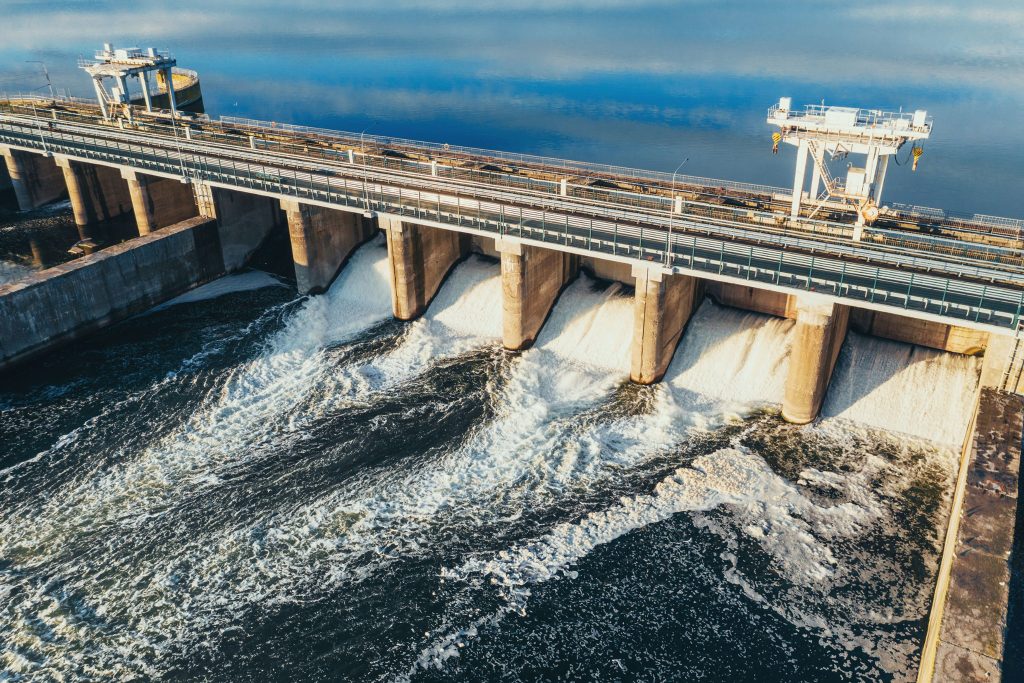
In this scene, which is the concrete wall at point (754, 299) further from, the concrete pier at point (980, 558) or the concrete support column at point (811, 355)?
the concrete pier at point (980, 558)

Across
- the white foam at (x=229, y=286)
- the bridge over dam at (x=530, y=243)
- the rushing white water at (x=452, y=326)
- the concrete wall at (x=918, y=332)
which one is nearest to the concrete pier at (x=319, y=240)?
the bridge over dam at (x=530, y=243)

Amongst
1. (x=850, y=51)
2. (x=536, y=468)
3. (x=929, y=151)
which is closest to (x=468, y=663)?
(x=536, y=468)

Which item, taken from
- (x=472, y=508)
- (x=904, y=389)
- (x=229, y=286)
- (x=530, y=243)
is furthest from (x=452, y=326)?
(x=904, y=389)

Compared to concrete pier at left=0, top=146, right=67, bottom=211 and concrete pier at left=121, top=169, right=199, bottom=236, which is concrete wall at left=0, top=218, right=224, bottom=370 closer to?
concrete pier at left=121, top=169, right=199, bottom=236

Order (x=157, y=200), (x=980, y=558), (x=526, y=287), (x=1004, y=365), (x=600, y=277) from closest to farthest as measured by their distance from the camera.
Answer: (x=980, y=558), (x=1004, y=365), (x=526, y=287), (x=600, y=277), (x=157, y=200)

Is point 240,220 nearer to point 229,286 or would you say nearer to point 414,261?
point 229,286

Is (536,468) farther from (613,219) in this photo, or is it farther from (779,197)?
→ (779,197)
